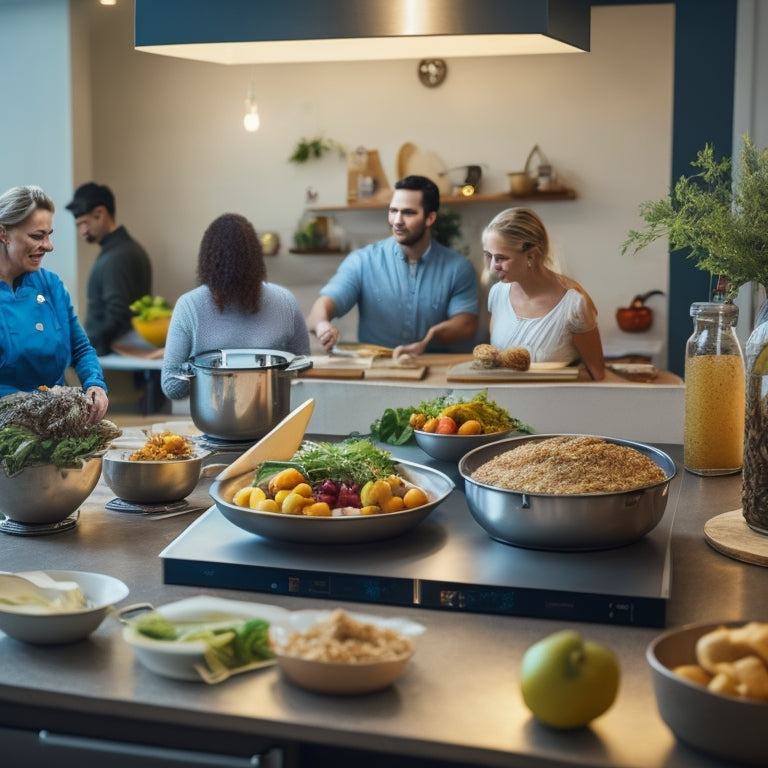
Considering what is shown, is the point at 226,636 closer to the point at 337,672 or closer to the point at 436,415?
the point at 337,672

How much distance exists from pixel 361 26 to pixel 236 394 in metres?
0.88

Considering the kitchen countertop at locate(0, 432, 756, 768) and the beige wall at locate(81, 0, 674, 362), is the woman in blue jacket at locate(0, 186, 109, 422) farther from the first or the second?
the beige wall at locate(81, 0, 674, 362)

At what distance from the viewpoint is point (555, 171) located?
239 inches

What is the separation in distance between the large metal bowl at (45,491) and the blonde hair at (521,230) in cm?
228

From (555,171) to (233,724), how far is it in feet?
17.4

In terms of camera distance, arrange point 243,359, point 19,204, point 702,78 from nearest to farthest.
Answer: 1. point 243,359
2. point 19,204
3. point 702,78

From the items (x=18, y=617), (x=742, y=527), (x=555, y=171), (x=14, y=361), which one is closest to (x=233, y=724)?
(x=18, y=617)

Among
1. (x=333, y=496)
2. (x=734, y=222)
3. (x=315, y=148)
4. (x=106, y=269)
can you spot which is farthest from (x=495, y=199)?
(x=333, y=496)

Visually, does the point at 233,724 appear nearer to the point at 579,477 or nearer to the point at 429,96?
the point at 579,477

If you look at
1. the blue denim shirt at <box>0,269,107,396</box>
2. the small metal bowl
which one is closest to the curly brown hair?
the blue denim shirt at <box>0,269,107,396</box>

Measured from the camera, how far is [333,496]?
1690 mm

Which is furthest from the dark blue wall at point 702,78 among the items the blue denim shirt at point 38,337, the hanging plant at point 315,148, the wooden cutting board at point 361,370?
the blue denim shirt at point 38,337

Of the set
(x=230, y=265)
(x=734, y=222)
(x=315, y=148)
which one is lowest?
(x=230, y=265)

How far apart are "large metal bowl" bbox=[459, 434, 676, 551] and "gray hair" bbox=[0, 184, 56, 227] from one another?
190 cm
